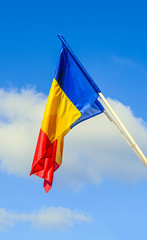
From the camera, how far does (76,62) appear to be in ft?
54.5

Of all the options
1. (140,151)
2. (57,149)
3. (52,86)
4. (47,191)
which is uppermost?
(52,86)

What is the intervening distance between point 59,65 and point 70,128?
264 centimetres

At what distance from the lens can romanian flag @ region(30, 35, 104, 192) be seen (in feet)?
52.5

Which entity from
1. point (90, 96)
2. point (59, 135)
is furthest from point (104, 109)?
point (59, 135)

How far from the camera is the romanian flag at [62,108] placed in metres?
16.0

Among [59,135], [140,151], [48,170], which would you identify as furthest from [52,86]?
[140,151]

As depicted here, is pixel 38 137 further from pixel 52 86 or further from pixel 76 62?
pixel 76 62

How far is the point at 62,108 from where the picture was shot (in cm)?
1639

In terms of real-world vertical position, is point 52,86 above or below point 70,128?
above

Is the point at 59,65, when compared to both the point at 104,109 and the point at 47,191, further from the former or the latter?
the point at 47,191

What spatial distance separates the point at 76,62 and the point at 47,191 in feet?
17.7

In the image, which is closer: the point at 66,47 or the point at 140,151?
the point at 140,151

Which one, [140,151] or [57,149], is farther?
[57,149]

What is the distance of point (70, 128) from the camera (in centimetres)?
1647
